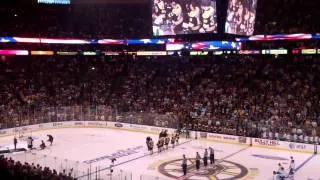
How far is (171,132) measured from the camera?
31.0m

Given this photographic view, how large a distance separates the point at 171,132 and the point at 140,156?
7.31 metres

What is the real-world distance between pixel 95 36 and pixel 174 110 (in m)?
18.1

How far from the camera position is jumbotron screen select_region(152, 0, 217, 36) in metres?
28.0

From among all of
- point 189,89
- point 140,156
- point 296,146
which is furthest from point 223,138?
point 189,89

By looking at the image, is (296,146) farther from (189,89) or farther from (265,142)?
(189,89)

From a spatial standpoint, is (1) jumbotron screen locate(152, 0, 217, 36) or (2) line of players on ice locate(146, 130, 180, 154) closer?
(2) line of players on ice locate(146, 130, 180, 154)

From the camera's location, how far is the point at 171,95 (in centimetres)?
3684

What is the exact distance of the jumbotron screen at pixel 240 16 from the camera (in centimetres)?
2752

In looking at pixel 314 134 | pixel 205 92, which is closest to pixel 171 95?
pixel 205 92


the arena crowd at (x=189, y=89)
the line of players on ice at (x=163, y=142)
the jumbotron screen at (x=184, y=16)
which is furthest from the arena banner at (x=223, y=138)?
the jumbotron screen at (x=184, y=16)

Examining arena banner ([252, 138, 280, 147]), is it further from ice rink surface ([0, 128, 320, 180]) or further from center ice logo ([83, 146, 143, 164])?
center ice logo ([83, 146, 143, 164])

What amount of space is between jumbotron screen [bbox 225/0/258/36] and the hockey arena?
7100mm

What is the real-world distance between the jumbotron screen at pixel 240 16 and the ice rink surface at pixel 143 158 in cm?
756

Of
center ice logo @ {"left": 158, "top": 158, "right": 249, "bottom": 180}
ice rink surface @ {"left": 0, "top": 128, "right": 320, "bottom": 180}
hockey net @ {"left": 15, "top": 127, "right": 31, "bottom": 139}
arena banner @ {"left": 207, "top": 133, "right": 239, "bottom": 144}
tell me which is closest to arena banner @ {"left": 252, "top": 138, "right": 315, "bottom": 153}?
ice rink surface @ {"left": 0, "top": 128, "right": 320, "bottom": 180}
